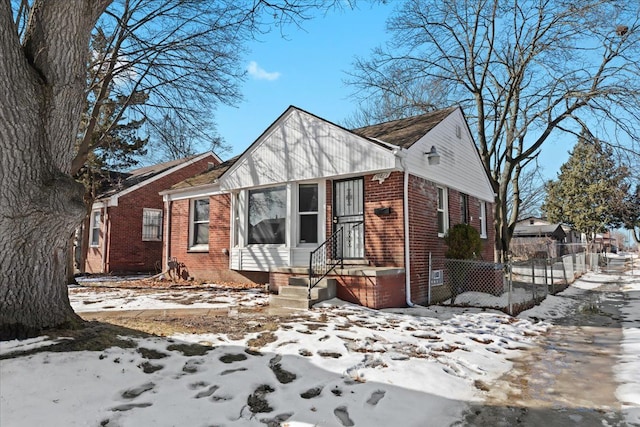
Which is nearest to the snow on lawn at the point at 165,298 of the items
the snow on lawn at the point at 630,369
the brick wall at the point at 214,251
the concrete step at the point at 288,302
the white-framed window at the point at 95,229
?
the concrete step at the point at 288,302

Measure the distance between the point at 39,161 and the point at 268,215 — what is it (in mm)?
6857

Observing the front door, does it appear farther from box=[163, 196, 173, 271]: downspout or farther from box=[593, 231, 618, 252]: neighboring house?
box=[593, 231, 618, 252]: neighboring house

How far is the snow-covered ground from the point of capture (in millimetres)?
2936

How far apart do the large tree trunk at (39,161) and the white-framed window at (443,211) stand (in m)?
8.48

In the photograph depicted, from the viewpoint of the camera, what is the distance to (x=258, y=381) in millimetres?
3680

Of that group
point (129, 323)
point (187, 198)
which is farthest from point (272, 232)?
point (129, 323)

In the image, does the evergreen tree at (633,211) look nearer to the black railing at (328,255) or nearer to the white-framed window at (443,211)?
the white-framed window at (443,211)

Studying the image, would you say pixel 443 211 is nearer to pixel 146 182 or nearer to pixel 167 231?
pixel 167 231

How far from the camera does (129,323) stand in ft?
18.0

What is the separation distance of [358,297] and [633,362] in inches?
170

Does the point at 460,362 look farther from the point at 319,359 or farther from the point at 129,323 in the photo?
the point at 129,323

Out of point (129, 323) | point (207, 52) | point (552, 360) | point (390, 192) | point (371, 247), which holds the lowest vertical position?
point (552, 360)

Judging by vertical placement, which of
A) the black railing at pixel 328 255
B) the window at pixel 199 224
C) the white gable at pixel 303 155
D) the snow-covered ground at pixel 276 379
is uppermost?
the white gable at pixel 303 155

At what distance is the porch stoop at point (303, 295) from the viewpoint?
24.3ft
